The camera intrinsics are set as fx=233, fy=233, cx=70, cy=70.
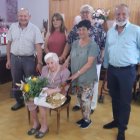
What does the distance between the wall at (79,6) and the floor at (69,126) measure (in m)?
2.10

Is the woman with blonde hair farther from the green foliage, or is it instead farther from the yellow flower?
the yellow flower

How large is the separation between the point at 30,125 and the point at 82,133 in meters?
0.67

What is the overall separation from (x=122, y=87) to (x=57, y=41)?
1.13 metres

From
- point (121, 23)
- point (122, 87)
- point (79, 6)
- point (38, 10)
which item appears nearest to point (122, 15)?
point (121, 23)

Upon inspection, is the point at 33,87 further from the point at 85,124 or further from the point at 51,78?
the point at 85,124

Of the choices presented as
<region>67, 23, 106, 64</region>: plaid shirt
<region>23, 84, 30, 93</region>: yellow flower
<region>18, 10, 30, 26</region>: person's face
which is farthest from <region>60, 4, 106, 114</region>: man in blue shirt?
<region>23, 84, 30, 93</region>: yellow flower

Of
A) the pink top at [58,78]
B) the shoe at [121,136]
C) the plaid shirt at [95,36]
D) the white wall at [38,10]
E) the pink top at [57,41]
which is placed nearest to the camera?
the shoe at [121,136]

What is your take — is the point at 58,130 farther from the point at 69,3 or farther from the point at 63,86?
the point at 69,3

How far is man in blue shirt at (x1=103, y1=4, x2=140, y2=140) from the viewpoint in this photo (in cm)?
232

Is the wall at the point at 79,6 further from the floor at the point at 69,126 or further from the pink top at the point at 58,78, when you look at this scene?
the pink top at the point at 58,78

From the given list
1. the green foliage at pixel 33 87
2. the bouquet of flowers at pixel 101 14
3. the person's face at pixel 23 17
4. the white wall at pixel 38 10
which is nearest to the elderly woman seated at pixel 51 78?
the green foliage at pixel 33 87

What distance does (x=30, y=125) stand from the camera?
2.96 metres

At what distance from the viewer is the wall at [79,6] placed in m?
4.75

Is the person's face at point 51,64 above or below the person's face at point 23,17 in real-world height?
below
